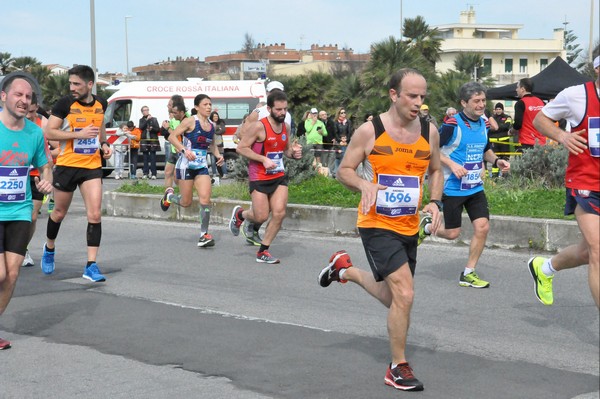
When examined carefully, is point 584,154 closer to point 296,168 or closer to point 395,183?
point 395,183

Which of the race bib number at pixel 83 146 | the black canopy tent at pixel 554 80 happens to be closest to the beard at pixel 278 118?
the race bib number at pixel 83 146

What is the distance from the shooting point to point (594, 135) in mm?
5859

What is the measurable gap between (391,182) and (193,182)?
6.78 metres

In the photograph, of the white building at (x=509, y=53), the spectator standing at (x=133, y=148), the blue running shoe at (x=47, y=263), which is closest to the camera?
the blue running shoe at (x=47, y=263)

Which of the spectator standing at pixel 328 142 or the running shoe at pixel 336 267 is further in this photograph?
the spectator standing at pixel 328 142

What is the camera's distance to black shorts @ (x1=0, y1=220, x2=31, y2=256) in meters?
6.79

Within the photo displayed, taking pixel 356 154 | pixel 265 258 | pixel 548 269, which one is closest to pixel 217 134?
pixel 265 258

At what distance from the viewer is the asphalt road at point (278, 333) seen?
18.8ft

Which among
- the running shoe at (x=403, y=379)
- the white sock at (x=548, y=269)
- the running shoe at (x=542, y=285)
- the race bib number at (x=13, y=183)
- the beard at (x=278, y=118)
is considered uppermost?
the beard at (x=278, y=118)

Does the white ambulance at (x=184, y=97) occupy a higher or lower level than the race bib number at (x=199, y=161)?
higher

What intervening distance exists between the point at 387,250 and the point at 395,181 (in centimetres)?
45

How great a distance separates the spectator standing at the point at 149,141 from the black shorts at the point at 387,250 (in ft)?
73.0

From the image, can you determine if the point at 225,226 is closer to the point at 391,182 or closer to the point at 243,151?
the point at 243,151

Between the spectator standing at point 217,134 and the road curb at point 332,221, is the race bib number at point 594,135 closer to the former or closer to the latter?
the road curb at point 332,221
